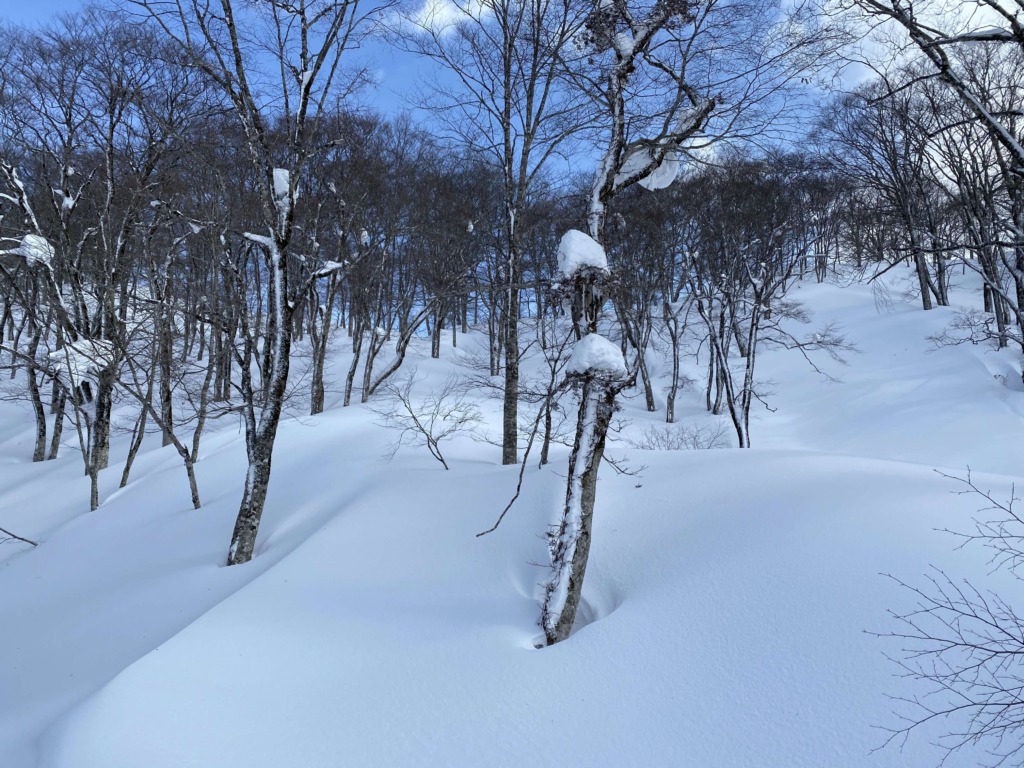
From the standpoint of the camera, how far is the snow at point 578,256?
4602mm

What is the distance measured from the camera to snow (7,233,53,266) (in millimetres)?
10914

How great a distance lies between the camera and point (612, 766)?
3.09 m

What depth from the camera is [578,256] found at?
460 centimetres

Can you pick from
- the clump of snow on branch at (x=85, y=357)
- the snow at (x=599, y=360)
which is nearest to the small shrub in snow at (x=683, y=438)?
the snow at (x=599, y=360)

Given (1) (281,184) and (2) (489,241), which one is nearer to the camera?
(1) (281,184)

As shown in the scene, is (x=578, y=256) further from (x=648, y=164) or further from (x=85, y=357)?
(x=85, y=357)

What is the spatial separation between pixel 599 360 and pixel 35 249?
12.5m

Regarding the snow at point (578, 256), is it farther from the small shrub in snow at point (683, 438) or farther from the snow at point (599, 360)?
the small shrub in snow at point (683, 438)

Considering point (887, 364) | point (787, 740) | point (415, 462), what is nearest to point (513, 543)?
point (787, 740)

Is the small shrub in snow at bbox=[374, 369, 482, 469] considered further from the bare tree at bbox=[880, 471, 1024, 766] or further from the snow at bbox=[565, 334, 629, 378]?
the bare tree at bbox=[880, 471, 1024, 766]

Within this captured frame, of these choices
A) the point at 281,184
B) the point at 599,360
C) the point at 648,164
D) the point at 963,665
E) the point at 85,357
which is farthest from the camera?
the point at 85,357

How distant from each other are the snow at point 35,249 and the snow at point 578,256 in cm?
1163

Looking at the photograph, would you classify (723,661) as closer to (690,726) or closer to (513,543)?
(690,726)

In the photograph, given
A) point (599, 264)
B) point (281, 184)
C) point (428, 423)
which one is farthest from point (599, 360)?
point (428, 423)
